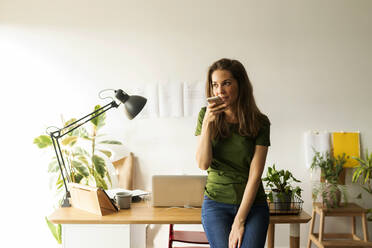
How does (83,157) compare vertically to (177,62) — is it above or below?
below

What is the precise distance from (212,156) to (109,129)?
1624 mm

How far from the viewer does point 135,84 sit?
323 cm

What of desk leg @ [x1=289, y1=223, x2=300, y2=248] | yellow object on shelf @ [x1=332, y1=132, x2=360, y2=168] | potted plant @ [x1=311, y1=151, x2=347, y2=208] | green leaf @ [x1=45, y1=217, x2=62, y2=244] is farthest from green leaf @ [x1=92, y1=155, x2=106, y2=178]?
yellow object on shelf @ [x1=332, y1=132, x2=360, y2=168]

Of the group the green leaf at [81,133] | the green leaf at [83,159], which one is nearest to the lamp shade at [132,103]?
the green leaf at [81,133]

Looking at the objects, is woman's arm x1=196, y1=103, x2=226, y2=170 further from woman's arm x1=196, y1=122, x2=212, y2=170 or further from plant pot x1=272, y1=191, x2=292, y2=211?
plant pot x1=272, y1=191, x2=292, y2=211

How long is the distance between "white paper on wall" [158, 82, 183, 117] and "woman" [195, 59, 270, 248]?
4.34 feet

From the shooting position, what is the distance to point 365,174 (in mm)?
3129

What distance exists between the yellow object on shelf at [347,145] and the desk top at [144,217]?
139 centimetres

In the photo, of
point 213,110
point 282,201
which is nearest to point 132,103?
point 213,110

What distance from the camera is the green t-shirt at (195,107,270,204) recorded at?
178cm

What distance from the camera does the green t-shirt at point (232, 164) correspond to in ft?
5.85

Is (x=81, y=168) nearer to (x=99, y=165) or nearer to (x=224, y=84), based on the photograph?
(x=99, y=165)

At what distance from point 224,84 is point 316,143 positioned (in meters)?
1.71

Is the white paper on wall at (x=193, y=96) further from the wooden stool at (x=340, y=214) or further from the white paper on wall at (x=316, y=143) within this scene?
the wooden stool at (x=340, y=214)
